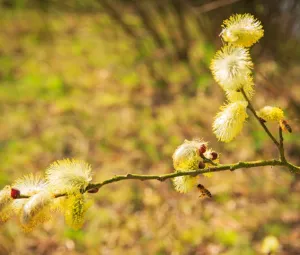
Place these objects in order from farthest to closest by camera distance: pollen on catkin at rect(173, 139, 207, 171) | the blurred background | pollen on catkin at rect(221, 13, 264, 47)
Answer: the blurred background → pollen on catkin at rect(173, 139, 207, 171) → pollen on catkin at rect(221, 13, 264, 47)

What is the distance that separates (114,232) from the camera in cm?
315

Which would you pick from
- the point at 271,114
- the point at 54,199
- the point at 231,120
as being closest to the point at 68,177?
the point at 54,199

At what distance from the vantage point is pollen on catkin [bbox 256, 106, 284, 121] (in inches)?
47.2

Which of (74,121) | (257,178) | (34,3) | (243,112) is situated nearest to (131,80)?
(74,121)

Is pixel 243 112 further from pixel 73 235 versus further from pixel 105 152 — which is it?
pixel 105 152

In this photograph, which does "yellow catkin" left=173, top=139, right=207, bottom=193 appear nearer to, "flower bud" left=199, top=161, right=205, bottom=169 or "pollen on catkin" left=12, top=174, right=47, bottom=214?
"flower bud" left=199, top=161, right=205, bottom=169

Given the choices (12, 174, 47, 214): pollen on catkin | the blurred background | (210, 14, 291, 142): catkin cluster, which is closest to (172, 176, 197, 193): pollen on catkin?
(210, 14, 291, 142): catkin cluster

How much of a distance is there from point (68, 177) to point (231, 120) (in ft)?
1.45

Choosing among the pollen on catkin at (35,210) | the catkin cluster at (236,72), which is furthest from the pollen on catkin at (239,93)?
the pollen on catkin at (35,210)

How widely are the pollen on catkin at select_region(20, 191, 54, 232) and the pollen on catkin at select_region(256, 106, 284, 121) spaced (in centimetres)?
59

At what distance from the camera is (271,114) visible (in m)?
1.20

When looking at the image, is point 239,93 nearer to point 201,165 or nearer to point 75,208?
point 201,165

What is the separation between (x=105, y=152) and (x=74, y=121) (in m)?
0.60

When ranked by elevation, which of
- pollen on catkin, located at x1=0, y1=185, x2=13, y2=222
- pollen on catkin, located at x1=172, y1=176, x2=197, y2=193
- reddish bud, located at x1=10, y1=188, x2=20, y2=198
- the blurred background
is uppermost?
the blurred background
